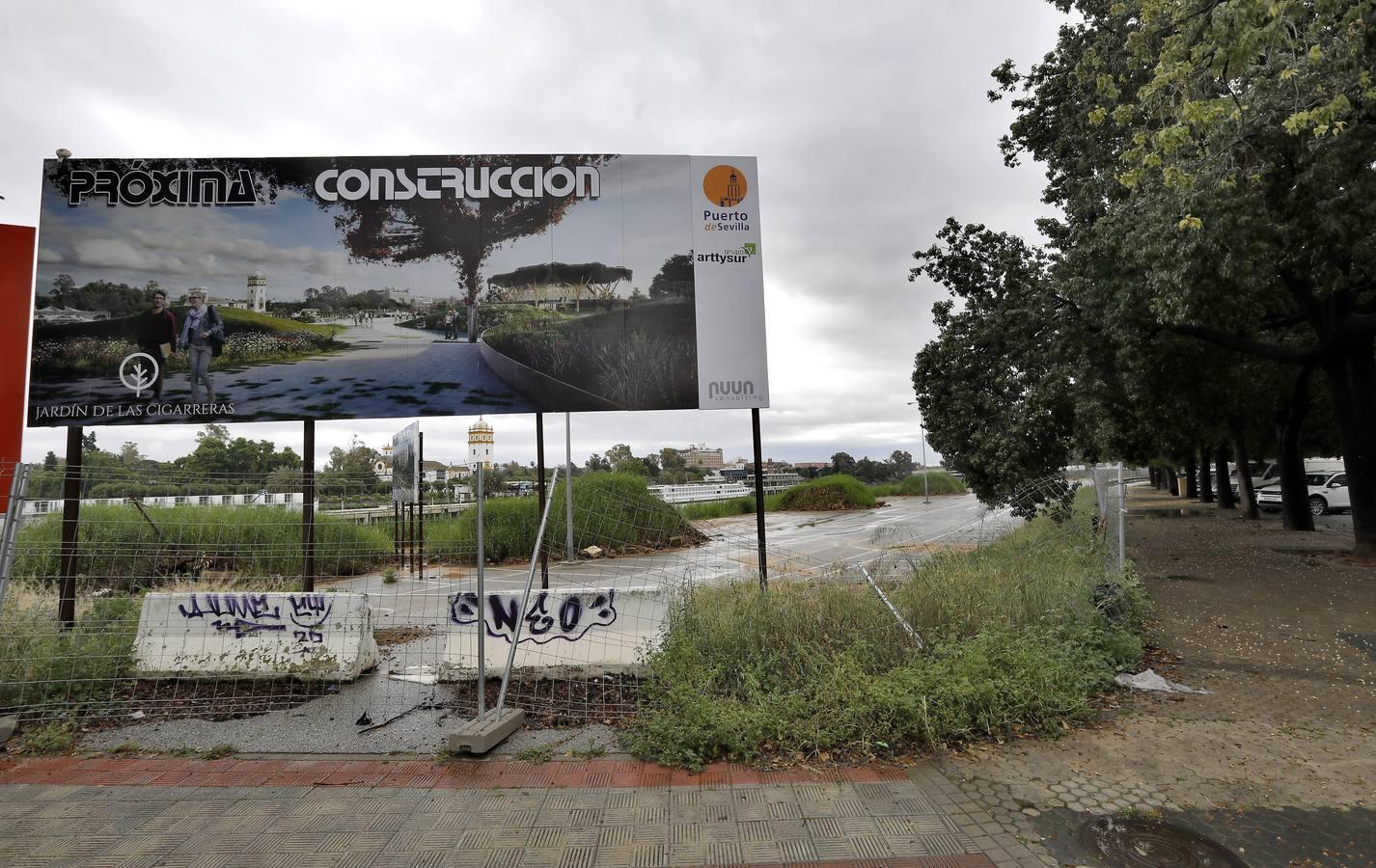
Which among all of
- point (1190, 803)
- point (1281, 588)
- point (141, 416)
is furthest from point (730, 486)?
point (1190, 803)

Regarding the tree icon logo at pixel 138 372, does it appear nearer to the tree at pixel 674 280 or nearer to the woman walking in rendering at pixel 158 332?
the woman walking in rendering at pixel 158 332

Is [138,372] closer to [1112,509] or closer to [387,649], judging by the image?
[387,649]

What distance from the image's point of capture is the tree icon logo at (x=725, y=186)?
26.2ft

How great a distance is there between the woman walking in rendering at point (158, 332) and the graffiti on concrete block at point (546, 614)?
443cm

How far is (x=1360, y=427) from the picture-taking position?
13.0m

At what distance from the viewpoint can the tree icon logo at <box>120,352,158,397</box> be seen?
7703 millimetres

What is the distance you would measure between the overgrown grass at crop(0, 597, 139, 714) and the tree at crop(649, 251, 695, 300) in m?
6.13

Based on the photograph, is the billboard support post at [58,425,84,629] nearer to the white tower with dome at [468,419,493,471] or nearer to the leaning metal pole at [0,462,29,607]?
the leaning metal pole at [0,462,29,607]

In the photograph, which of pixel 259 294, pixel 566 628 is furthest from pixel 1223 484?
pixel 259 294

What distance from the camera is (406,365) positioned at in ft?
26.3

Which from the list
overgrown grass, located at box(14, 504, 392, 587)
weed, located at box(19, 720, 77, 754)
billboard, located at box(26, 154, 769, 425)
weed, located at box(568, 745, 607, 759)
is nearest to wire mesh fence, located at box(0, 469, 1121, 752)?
weed, located at box(19, 720, 77, 754)

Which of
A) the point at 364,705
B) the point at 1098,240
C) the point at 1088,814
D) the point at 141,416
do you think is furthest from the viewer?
the point at 1098,240

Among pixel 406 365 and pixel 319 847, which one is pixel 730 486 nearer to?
pixel 406 365

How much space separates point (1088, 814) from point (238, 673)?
22.2ft
